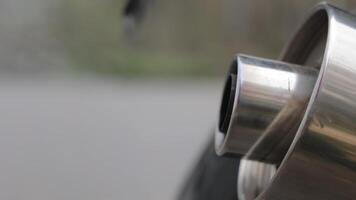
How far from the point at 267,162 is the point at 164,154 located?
0.31m

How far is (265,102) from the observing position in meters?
0.21

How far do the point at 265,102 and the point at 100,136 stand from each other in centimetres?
34

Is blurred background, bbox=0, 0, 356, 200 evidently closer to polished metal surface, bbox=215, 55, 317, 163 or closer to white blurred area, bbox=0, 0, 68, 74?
white blurred area, bbox=0, 0, 68, 74

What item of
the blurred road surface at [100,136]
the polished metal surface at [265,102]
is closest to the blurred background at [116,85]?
the blurred road surface at [100,136]

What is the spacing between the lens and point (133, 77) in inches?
22.4

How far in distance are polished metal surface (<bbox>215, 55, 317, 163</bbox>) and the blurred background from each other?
0.97 ft

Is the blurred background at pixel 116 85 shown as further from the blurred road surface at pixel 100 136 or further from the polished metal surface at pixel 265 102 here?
the polished metal surface at pixel 265 102

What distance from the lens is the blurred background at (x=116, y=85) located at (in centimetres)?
52

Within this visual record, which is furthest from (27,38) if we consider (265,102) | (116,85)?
(265,102)

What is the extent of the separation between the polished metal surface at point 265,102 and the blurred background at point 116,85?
29cm

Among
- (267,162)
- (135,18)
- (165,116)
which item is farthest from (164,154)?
(267,162)

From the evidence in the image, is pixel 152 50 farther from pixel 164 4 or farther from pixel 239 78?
pixel 239 78

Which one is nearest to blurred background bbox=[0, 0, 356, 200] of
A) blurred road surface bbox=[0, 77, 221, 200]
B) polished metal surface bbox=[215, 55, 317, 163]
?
blurred road surface bbox=[0, 77, 221, 200]

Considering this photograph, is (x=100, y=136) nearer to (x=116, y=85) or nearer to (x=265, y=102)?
(x=116, y=85)
